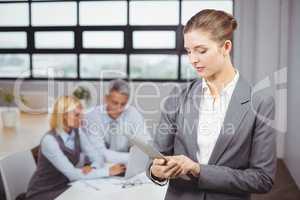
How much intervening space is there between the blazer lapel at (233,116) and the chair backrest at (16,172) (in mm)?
1082

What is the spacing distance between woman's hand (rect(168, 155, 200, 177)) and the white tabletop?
0.57 m

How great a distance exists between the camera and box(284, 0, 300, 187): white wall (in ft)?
9.29

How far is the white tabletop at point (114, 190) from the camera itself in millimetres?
1471

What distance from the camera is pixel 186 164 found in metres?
0.91

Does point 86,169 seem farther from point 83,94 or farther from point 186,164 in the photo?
point 83,94

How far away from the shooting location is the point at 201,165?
3.15ft

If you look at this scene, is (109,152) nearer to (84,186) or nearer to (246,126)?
(84,186)

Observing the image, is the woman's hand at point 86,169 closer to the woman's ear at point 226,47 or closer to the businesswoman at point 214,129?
the businesswoman at point 214,129

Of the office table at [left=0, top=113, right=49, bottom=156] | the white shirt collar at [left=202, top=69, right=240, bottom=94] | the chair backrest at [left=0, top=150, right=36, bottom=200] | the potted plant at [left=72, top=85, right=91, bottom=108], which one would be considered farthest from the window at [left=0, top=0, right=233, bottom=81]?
the white shirt collar at [left=202, top=69, right=240, bottom=94]

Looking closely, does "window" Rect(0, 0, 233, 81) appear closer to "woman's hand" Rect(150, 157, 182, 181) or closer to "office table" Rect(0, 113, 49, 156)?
"office table" Rect(0, 113, 49, 156)

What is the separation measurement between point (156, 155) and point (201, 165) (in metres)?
0.14

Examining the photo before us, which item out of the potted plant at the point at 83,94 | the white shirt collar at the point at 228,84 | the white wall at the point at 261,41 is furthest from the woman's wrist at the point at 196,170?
the potted plant at the point at 83,94

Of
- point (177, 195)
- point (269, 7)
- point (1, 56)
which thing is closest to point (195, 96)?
point (177, 195)
